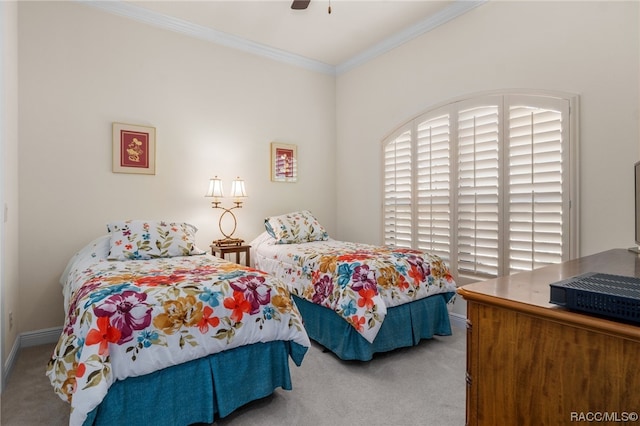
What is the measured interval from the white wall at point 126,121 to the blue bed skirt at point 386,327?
1.64 m

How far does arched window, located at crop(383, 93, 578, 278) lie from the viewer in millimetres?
2605

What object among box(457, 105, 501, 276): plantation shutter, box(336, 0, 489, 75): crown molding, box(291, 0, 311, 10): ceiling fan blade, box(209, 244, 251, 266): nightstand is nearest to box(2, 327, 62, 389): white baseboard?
box(209, 244, 251, 266): nightstand

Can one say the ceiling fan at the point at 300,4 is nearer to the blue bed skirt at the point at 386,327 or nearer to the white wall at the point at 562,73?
the white wall at the point at 562,73

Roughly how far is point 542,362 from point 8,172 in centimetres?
326

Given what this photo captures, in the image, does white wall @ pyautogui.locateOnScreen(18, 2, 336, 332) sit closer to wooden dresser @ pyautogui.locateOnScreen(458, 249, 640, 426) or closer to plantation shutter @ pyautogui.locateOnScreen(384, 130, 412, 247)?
plantation shutter @ pyautogui.locateOnScreen(384, 130, 412, 247)

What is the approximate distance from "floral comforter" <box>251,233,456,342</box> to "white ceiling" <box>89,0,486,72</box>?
7.69 feet

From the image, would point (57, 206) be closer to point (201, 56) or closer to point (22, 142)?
point (22, 142)

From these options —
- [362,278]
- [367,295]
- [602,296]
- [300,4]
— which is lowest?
[367,295]

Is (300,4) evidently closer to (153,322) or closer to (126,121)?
(126,121)

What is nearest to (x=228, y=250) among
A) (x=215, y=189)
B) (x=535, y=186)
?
(x=215, y=189)

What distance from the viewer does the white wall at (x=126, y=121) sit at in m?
2.89

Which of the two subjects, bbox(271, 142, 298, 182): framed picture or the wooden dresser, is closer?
the wooden dresser

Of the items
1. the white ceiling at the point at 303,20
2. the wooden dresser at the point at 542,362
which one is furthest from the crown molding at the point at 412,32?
the wooden dresser at the point at 542,362

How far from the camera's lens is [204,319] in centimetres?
174
